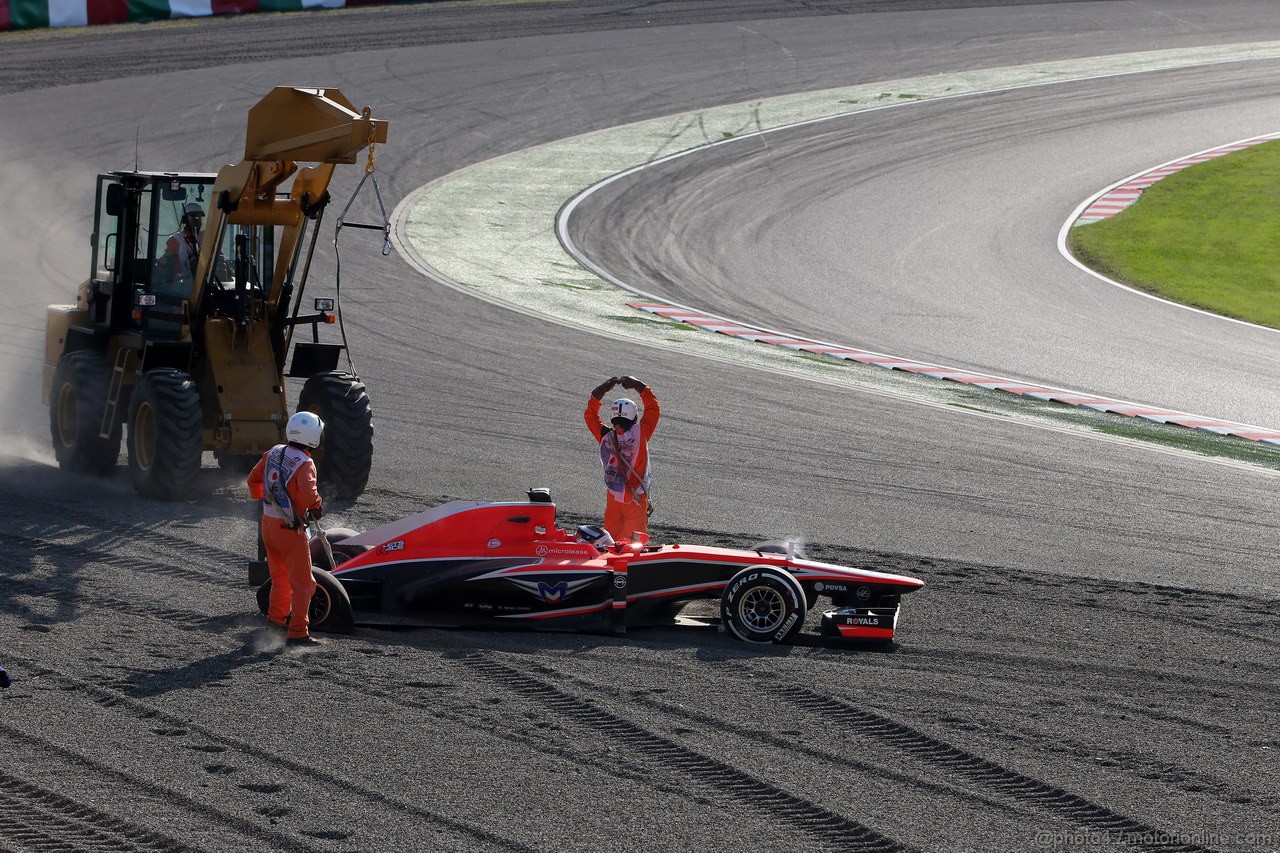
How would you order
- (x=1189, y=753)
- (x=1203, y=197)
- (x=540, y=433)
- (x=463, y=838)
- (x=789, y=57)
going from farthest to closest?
(x=789, y=57) < (x=1203, y=197) < (x=540, y=433) < (x=1189, y=753) < (x=463, y=838)

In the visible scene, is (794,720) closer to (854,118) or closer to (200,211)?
(200,211)

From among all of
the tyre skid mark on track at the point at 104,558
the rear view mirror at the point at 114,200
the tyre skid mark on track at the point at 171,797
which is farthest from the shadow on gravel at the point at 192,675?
the rear view mirror at the point at 114,200

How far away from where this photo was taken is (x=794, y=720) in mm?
8312

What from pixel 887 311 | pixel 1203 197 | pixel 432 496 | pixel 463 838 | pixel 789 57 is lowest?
pixel 463 838

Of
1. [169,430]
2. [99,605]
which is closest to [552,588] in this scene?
[99,605]

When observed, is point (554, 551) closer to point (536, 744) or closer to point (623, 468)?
point (623, 468)

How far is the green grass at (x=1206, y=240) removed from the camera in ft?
82.6

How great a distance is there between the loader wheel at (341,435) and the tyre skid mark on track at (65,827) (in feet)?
21.2

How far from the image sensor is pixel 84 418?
13875mm

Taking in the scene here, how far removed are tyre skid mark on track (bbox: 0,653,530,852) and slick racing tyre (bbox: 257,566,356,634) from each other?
1.62 m

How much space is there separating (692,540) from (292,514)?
420 centimetres

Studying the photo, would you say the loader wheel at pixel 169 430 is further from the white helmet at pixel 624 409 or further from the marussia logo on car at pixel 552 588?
the marussia logo on car at pixel 552 588

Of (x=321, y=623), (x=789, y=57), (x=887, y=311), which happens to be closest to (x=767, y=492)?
(x=321, y=623)

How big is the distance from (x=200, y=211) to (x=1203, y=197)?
2293cm
